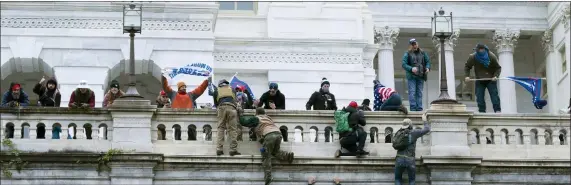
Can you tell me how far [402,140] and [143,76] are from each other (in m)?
19.8

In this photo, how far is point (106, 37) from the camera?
61.5 m

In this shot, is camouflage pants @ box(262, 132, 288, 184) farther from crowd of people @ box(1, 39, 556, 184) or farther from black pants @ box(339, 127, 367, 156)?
black pants @ box(339, 127, 367, 156)

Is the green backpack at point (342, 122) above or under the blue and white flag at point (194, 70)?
under

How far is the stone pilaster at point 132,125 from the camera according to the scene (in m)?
44.9

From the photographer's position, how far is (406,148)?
44844 millimetres

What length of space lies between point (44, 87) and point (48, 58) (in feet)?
41.8

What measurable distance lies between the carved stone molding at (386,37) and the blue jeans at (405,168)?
40055 mm

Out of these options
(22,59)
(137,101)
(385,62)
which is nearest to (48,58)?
(22,59)

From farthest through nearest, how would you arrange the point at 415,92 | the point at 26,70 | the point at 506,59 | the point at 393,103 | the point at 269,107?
the point at 506,59
the point at 26,70
the point at 415,92
the point at 269,107
the point at 393,103

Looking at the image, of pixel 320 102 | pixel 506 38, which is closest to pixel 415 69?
pixel 320 102

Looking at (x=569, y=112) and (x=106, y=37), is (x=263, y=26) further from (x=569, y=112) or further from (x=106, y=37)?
(x=569, y=112)

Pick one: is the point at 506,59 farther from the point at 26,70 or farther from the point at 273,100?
the point at 273,100

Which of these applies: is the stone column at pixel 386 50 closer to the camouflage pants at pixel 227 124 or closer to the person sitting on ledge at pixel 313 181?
the person sitting on ledge at pixel 313 181

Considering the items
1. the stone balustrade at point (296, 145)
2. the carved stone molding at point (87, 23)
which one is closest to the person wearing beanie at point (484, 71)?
the stone balustrade at point (296, 145)
